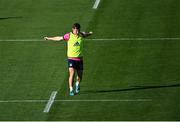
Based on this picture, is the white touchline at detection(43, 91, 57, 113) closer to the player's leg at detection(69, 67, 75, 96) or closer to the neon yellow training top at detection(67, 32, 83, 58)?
the player's leg at detection(69, 67, 75, 96)

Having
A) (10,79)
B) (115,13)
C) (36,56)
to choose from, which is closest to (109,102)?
(10,79)

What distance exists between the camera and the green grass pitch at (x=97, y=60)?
3027 cm

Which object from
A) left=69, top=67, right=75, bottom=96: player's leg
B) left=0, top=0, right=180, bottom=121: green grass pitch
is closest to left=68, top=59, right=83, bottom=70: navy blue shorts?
left=69, top=67, right=75, bottom=96: player's leg

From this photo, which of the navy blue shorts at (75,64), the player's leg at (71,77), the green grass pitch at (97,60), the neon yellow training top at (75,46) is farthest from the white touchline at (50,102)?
the neon yellow training top at (75,46)

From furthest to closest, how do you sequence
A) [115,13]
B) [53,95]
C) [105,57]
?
[115,13]
[105,57]
[53,95]

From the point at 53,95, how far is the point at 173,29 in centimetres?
1007

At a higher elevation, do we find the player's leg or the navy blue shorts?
the navy blue shorts

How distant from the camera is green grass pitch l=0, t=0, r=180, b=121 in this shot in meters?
30.3

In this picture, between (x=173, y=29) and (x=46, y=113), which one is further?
(x=173, y=29)

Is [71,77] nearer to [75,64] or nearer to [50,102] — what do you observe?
[75,64]

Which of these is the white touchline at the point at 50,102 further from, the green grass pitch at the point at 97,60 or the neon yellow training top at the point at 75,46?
the neon yellow training top at the point at 75,46

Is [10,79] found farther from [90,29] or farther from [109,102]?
[90,29]

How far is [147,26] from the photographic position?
41.0 m

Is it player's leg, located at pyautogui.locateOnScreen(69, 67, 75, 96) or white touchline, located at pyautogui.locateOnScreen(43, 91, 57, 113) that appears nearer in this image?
white touchline, located at pyautogui.locateOnScreen(43, 91, 57, 113)
